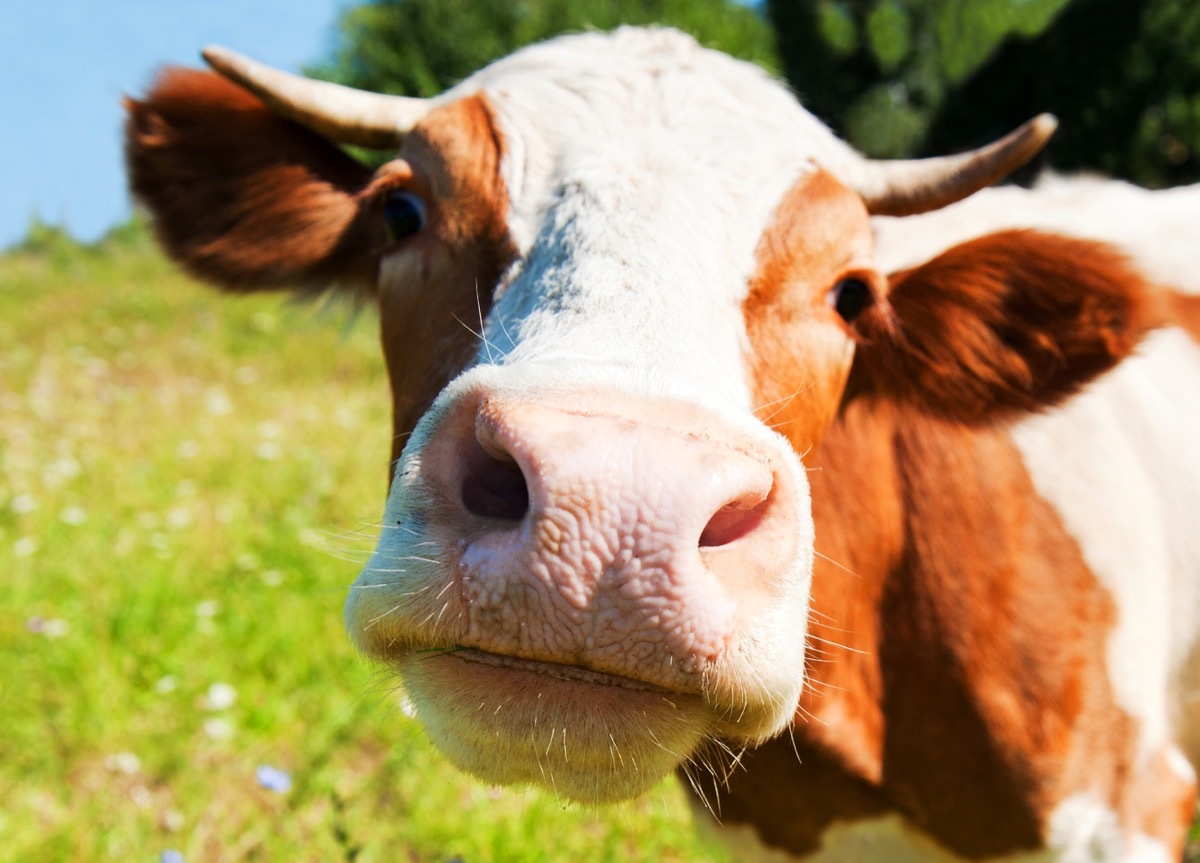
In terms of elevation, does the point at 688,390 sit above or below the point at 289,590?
above

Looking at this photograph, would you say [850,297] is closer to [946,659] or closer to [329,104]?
[946,659]

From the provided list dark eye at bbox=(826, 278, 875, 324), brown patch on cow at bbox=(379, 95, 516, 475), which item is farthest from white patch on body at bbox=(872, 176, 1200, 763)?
brown patch on cow at bbox=(379, 95, 516, 475)

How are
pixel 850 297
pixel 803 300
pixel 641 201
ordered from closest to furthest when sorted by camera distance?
pixel 641 201 < pixel 803 300 < pixel 850 297

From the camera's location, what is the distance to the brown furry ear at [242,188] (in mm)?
2729

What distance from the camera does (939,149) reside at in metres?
14.4

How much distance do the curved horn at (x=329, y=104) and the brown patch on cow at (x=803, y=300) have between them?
961mm

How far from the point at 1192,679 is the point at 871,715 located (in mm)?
1000

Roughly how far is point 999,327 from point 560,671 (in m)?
1.57

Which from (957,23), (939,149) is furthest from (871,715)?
(957,23)

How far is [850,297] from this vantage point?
2.30 m

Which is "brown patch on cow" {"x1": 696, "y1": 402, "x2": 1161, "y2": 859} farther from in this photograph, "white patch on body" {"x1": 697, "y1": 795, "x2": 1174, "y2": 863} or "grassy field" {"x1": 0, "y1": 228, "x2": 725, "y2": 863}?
"grassy field" {"x1": 0, "y1": 228, "x2": 725, "y2": 863}

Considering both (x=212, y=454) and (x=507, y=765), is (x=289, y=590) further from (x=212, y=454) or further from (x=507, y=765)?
(x=507, y=765)

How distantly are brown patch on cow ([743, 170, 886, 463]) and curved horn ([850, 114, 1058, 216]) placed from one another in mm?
163

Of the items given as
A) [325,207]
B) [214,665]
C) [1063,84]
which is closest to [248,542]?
[214,665]
